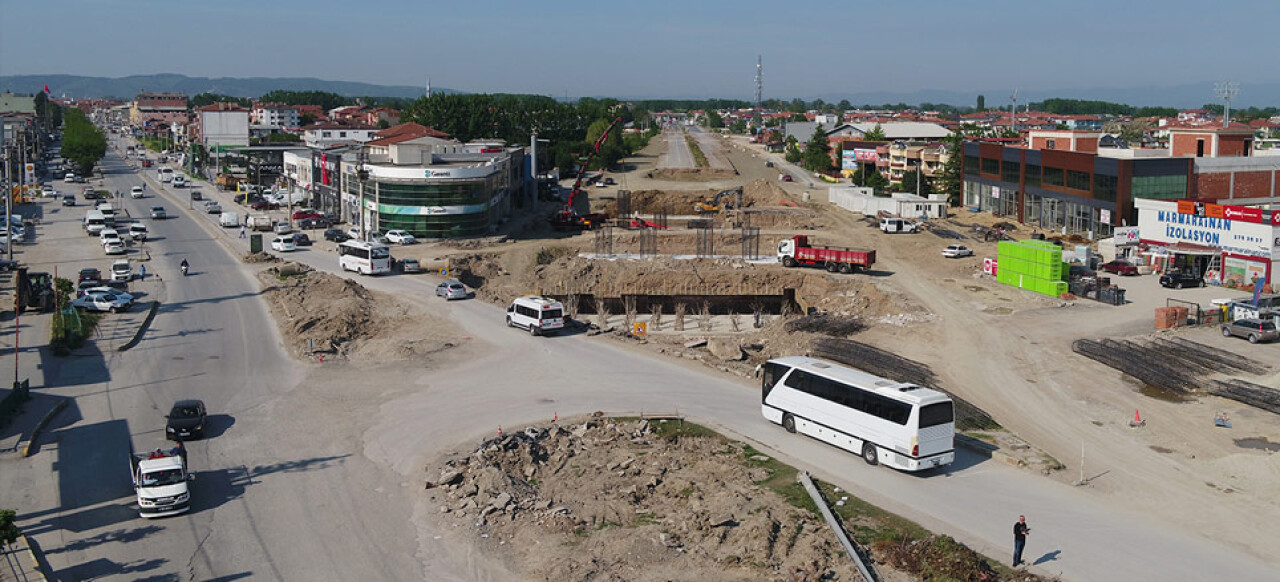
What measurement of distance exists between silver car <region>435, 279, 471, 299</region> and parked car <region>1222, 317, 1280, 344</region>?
1113 inches

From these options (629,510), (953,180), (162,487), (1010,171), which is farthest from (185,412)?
(953,180)

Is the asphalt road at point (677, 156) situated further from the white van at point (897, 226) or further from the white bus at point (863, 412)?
the white bus at point (863, 412)

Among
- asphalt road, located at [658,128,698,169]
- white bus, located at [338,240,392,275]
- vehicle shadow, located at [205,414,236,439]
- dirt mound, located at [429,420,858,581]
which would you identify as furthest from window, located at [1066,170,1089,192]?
asphalt road, located at [658,128,698,169]

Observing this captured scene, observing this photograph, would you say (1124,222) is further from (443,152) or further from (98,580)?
(98,580)

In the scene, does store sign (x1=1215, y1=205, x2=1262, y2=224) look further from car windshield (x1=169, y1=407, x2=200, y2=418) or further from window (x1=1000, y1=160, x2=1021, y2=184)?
car windshield (x1=169, y1=407, x2=200, y2=418)

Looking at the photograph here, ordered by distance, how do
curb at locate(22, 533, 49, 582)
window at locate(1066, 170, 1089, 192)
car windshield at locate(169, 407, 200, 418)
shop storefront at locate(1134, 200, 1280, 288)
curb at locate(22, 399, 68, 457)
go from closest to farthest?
curb at locate(22, 533, 49, 582) → curb at locate(22, 399, 68, 457) → car windshield at locate(169, 407, 200, 418) → shop storefront at locate(1134, 200, 1280, 288) → window at locate(1066, 170, 1089, 192)

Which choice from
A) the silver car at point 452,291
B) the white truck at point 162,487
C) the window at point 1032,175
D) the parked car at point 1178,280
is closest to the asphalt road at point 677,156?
the window at point 1032,175

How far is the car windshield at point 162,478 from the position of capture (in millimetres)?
18844

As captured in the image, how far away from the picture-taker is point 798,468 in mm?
20391

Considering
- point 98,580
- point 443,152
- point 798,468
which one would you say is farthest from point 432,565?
point 443,152

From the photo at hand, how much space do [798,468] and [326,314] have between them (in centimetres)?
2123

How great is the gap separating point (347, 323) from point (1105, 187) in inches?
1679

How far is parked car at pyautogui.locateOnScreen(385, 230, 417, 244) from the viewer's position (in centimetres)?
5353

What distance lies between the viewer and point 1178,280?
42188mm
